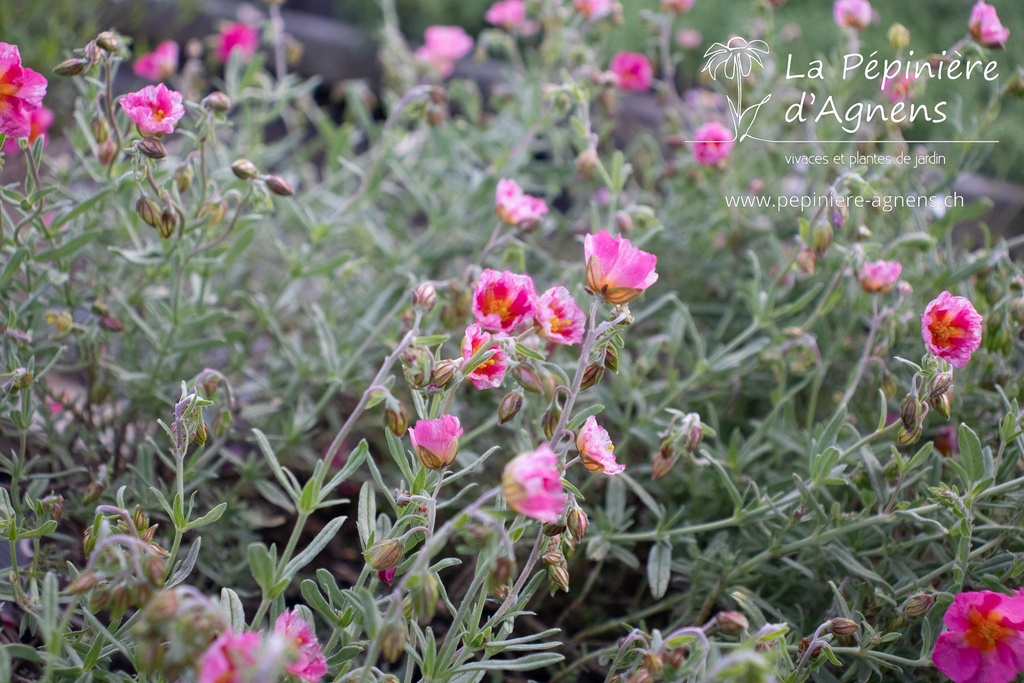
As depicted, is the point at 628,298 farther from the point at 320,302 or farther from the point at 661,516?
the point at 320,302

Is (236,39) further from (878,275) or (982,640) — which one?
(982,640)

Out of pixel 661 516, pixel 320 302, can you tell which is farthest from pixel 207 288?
pixel 661 516

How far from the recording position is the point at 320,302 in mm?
2332

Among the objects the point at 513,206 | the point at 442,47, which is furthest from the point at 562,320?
the point at 442,47

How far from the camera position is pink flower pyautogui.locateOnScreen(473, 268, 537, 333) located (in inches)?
46.8

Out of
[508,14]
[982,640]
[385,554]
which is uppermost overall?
[508,14]

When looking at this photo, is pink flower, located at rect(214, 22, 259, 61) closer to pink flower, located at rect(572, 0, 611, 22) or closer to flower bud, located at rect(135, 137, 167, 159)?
pink flower, located at rect(572, 0, 611, 22)

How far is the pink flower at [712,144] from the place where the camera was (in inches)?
83.7

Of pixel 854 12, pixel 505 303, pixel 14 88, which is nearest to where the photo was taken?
pixel 505 303

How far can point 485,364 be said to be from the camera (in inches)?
47.9

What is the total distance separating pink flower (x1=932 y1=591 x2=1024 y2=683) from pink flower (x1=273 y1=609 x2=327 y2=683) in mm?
909

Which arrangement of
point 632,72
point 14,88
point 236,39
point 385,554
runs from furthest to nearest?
point 236,39
point 632,72
point 14,88
point 385,554

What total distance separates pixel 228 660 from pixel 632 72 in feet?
6.68

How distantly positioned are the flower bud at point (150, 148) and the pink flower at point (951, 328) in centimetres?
127
